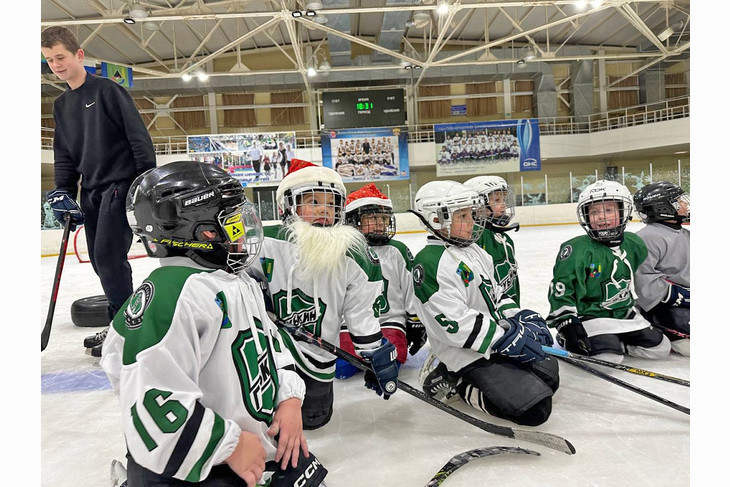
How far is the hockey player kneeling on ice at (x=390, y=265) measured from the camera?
2.44 meters

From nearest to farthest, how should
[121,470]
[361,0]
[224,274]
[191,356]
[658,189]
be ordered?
[191,356] → [224,274] → [121,470] → [658,189] → [361,0]

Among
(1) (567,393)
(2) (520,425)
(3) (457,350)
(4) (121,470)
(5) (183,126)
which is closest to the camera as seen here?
(4) (121,470)

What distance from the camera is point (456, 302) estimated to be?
1773 mm

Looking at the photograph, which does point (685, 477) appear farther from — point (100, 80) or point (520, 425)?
point (100, 80)

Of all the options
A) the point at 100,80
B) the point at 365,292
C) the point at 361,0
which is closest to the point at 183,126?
the point at 361,0

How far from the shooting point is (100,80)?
7.15 feet

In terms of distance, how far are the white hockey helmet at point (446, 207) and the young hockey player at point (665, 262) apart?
1.22m

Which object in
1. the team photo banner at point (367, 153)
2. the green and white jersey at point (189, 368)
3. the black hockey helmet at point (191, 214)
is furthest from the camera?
the team photo banner at point (367, 153)

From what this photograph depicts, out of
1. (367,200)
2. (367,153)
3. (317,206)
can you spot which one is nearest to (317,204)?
(317,206)

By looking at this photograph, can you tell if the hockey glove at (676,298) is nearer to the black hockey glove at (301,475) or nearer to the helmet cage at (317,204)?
the helmet cage at (317,204)

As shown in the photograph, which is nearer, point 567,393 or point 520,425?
point 520,425

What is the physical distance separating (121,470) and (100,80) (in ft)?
5.62

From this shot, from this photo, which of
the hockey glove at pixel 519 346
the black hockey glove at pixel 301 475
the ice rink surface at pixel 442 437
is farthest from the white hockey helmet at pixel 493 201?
the black hockey glove at pixel 301 475

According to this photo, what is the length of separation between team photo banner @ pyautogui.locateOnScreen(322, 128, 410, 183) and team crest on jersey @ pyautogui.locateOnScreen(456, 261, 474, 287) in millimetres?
12331
